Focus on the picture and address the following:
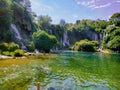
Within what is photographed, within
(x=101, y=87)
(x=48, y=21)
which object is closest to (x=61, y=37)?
(x=48, y=21)

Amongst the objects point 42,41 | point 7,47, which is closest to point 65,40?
point 42,41

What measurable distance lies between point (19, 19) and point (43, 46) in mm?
20775

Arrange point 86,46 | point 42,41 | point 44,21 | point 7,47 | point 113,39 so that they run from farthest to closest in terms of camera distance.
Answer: point 44,21 → point 113,39 → point 86,46 → point 42,41 → point 7,47

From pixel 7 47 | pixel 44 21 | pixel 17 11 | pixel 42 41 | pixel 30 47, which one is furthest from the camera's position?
pixel 44 21

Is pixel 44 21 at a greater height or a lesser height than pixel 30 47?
greater

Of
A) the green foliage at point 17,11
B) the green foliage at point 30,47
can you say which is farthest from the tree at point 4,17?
the green foliage at point 17,11

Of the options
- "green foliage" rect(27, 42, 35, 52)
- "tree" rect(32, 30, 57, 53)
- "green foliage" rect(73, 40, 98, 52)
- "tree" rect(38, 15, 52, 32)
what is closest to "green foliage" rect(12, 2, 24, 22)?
"tree" rect(32, 30, 57, 53)

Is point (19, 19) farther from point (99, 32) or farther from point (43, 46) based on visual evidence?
point (99, 32)

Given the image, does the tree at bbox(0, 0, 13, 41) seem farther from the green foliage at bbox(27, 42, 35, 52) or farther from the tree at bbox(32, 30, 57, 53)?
the tree at bbox(32, 30, 57, 53)

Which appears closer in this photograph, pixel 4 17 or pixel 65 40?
pixel 4 17

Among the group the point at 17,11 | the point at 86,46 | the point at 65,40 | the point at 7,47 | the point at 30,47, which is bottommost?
the point at 7,47

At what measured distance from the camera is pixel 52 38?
330 ft

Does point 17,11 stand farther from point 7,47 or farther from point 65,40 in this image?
point 65,40

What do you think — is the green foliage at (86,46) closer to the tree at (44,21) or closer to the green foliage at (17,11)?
the tree at (44,21)
